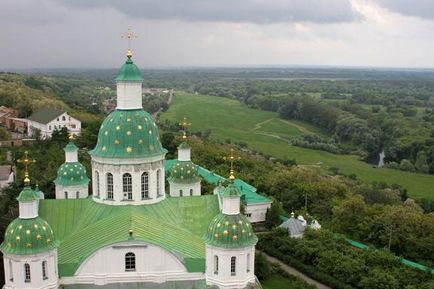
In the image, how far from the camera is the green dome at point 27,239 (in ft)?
56.5

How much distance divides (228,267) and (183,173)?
1009 centimetres

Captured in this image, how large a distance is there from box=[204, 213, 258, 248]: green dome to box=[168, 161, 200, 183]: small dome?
9336 mm

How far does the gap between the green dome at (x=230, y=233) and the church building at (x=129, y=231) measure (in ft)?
0.12

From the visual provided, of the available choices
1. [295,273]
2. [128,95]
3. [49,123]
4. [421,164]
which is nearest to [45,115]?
[49,123]

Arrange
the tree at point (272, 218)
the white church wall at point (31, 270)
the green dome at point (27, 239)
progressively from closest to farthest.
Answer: the green dome at point (27, 239) < the white church wall at point (31, 270) < the tree at point (272, 218)

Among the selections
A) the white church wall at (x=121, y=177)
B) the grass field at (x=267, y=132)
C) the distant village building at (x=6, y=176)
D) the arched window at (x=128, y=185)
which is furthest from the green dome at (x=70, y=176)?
the grass field at (x=267, y=132)

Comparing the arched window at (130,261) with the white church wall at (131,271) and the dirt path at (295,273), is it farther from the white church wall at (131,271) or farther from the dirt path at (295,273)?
A: the dirt path at (295,273)

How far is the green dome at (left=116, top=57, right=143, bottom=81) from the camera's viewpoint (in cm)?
2258

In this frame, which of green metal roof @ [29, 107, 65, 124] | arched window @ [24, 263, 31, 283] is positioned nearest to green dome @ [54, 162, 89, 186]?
arched window @ [24, 263, 31, 283]

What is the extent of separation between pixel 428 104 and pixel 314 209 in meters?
101

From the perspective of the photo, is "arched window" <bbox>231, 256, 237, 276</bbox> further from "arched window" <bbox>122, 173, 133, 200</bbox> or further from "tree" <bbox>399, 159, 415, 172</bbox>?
"tree" <bbox>399, 159, 415, 172</bbox>

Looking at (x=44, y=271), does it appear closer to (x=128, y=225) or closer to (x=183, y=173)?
(x=128, y=225)

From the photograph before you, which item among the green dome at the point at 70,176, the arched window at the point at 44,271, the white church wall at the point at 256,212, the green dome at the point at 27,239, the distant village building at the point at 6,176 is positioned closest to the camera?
the green dome at the point at 27,239

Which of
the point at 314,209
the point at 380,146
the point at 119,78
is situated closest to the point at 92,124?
the point at 314,209
